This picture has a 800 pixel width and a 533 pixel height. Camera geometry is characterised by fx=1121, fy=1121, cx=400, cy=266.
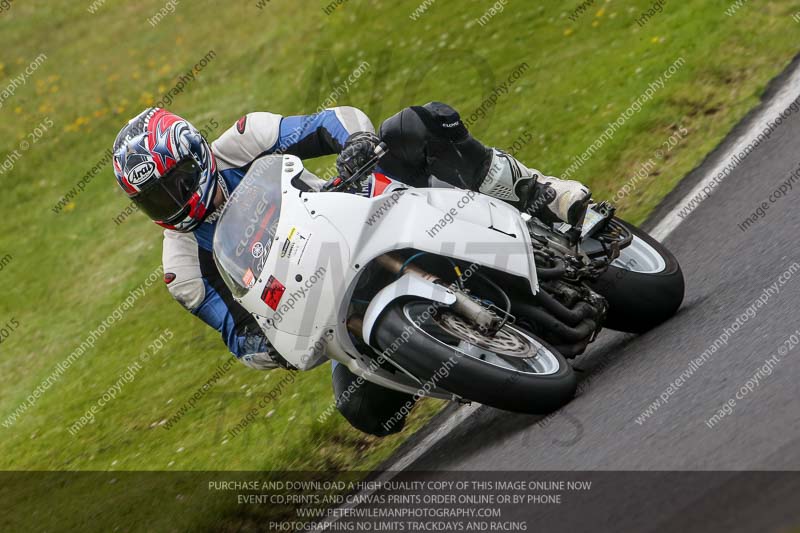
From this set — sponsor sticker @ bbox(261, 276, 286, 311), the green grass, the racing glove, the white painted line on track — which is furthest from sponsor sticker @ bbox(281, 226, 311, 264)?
the white painted line on track

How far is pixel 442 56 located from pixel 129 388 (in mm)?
5752

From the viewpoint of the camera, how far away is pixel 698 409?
4898mm

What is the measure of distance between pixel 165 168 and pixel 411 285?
63.8 inches

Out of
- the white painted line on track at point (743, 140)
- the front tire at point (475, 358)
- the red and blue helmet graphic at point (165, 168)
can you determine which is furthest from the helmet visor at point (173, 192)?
the white painted line on track at point (743, 140)

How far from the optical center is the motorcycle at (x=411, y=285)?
16.8 ft

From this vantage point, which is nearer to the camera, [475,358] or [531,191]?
[475,358]

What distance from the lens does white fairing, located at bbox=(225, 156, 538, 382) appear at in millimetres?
5230

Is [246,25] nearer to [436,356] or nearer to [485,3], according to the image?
[485,3]

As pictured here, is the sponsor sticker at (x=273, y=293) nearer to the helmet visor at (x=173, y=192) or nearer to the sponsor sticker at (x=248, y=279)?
the sponsor sticker at (x=248, y=279)

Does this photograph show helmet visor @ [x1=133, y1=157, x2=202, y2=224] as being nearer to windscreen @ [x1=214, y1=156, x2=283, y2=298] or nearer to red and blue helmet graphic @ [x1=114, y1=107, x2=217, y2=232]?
red and blue helmet graphic @ [x1=114, y1=107, x2=217, y2=232]

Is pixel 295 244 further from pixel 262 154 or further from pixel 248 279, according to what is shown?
pixel 262 154

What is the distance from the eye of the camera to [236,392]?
9133 millimetres

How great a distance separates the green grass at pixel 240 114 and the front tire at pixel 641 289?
1.56m

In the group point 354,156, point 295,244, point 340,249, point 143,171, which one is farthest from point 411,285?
point 143,171
